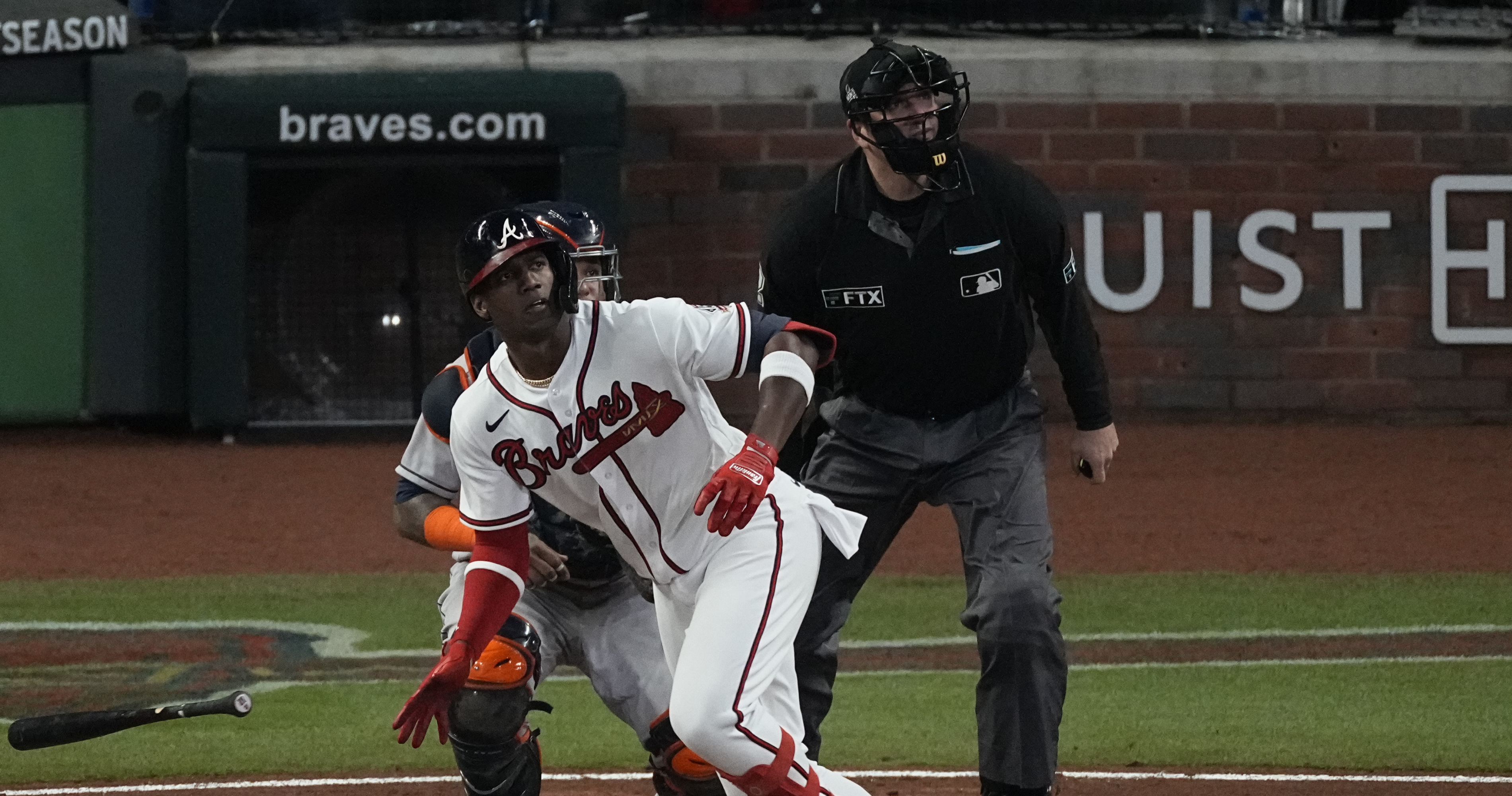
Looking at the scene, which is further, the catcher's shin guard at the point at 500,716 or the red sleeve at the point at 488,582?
the catcher's shin guard at the point at 500,716

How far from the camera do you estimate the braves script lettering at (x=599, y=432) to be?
419 cm

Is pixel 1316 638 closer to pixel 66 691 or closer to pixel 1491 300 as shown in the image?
pixel 66 691

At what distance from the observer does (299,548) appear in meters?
10.4

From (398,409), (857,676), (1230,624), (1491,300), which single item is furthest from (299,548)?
(1491,300)

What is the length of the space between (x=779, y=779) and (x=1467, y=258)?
10.2m

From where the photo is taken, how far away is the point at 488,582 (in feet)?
14.3

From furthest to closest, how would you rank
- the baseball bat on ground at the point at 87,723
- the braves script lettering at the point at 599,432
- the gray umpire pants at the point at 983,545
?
the gray umpire pants at the point at 983,545 → the baseball bat on ground at the point at 87,723 → the braves script lettering at the point at 599,432

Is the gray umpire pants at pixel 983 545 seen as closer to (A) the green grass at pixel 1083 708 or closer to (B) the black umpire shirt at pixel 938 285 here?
(B) the black umpire shirt at pixel 938 285

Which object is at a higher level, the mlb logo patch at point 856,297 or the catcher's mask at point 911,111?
the catcher's mask at point 911,111

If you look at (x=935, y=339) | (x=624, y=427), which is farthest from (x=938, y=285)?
(x=624, y=427)

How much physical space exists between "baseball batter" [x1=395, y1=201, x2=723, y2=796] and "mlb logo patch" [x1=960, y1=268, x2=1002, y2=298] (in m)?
0.87

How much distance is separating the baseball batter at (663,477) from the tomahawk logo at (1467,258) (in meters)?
9.60

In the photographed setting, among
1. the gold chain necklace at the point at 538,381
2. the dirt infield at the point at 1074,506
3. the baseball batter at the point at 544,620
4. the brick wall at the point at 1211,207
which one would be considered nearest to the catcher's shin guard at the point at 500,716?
the baseball batter at the point at 544,620

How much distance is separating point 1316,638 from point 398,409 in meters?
6.87
